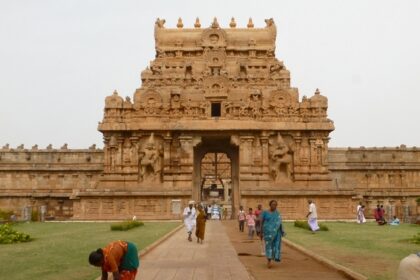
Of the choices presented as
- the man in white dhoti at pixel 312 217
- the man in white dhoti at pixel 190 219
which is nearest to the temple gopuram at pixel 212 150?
the man in white dhoti at pixel 312 217

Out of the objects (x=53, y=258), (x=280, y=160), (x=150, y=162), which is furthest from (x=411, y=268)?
(x=150, y=162)

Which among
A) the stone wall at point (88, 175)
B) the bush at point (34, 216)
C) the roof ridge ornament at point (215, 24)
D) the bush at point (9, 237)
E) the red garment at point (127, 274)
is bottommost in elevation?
the bush at point (34, 216)

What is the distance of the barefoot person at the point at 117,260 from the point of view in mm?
8248

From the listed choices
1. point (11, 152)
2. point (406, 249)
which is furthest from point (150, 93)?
point (406, 249)

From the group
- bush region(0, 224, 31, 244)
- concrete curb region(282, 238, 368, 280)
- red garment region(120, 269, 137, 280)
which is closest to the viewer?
red garment region(120, 269, 137, 280)

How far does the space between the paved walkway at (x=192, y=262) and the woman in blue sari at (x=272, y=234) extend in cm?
88

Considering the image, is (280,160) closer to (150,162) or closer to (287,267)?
(150,162)

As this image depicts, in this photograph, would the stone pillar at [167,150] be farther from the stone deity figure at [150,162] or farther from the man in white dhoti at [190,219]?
the man in white dhoti at [190,219]

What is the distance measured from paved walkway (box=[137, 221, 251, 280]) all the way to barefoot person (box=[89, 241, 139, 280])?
3.50 metres

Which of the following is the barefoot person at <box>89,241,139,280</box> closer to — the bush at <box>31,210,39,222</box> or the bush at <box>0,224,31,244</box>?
the bush at <box>0,224,31,244</box>

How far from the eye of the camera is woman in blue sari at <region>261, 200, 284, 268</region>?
14828mm

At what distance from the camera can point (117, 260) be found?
8.70 metres

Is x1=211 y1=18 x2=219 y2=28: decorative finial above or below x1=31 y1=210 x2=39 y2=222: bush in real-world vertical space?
above

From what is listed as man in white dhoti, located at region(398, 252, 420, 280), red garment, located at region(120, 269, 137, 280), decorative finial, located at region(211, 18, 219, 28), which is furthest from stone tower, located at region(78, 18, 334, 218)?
man in white dhoti, located at region(398, 252, 420, 280)
